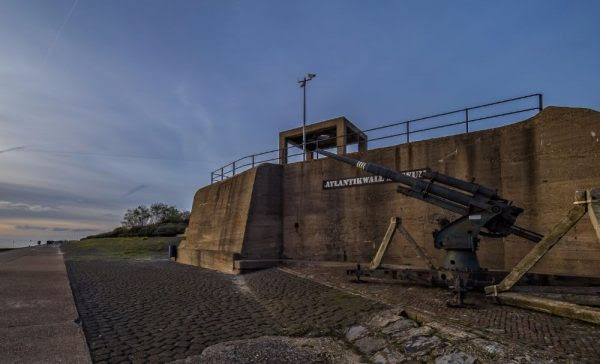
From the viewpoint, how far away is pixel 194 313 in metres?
8.14

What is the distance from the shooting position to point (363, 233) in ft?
49.1

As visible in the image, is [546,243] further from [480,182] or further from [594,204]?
[480,182]

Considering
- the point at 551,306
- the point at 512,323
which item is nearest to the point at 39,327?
the point at 512,323

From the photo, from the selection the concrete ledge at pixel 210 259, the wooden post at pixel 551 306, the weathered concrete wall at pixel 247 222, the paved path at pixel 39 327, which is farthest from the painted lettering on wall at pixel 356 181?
the paved path at pixel 39 327

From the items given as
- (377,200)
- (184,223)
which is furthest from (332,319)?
(184,223)

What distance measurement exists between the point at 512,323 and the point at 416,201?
26.3 ft

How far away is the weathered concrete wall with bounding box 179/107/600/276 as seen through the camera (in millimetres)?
10773

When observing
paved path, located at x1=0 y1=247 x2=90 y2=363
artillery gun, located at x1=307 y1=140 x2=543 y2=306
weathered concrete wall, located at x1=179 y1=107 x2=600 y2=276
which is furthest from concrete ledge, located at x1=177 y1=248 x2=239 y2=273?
artillery gun, located at x1=307 y1=140 x2=543 y2=306

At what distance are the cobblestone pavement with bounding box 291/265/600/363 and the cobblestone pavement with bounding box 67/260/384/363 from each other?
0.94 m

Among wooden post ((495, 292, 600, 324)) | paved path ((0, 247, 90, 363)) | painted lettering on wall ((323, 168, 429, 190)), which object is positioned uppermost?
painted lettering on wall ((323, 168, 429, 190))

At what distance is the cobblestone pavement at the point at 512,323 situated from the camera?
15.6 feet

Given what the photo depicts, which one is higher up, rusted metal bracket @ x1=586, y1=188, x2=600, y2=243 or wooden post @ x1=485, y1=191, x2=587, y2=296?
rusted metal bracket @ x1=586, y1=188, x2=600, y2=243

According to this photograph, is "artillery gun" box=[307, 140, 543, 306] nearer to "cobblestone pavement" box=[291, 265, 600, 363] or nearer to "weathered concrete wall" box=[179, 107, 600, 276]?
"cobblestone pavement" box=[291, 265, 600, 363]

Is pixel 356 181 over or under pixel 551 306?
over
